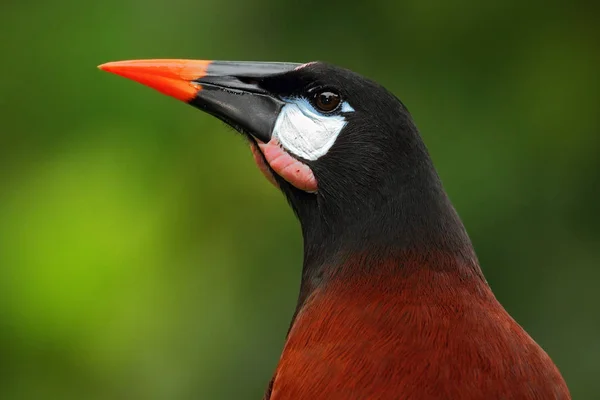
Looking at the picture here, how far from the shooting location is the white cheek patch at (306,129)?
2359 mm

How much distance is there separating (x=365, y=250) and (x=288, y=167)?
11.1 inches

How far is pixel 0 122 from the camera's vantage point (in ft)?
13.3

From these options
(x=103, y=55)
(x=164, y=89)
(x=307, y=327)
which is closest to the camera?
(x=307, y=327)

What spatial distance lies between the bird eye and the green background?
1.52 meters

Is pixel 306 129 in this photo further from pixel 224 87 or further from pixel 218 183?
pixel 218 183

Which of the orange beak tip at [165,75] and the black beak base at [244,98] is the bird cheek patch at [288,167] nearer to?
the black beak base at [244,98]

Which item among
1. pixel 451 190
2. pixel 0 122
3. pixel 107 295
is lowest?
pixel 107 295

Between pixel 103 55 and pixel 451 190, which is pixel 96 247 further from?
pixel 451 190

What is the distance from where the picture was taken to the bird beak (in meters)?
2.39

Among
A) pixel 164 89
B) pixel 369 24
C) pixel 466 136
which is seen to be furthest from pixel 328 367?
pixel 369 24

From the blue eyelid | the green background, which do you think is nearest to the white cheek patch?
the blue eyelid

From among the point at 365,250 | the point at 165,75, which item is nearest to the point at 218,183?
the point at 165,75

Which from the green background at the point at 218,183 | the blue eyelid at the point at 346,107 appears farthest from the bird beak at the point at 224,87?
the green background at the point at 218,183

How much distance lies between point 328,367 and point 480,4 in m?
2.48
